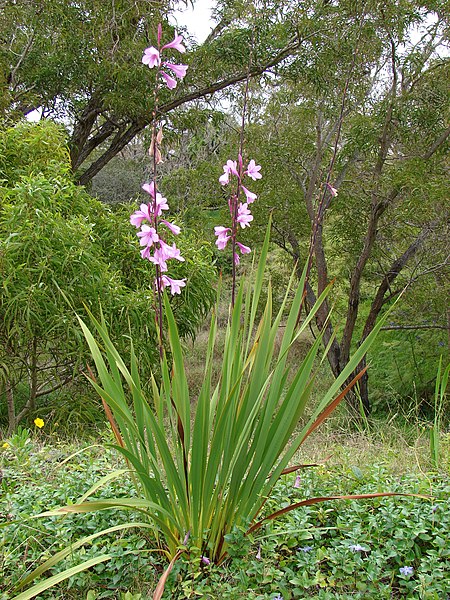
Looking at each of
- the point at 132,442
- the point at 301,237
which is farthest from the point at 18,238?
the point at 301,237

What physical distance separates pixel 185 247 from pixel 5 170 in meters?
1.48

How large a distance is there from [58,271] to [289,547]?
261 cm

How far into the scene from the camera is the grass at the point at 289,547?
1395mm

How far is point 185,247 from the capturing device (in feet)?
15.0

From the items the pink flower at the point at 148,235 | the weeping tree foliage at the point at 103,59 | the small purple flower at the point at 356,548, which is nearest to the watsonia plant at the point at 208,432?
the pink flower at the point at 148,235

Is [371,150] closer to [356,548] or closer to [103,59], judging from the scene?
[103,59]

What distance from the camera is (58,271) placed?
3709 millimetres

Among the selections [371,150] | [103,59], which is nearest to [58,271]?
[103,59]

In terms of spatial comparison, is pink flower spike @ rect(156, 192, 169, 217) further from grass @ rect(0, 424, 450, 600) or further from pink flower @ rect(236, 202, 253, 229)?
grass @ rect(0, 424, 450, 600)

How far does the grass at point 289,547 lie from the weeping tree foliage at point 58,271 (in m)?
1.53

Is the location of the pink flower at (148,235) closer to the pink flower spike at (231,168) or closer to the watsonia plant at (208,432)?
the watsonia plant at (208,432)

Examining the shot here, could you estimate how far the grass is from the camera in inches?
54.9

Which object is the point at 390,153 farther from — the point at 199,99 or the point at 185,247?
the point at 185,247

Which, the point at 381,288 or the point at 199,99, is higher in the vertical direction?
the point at 199,99
